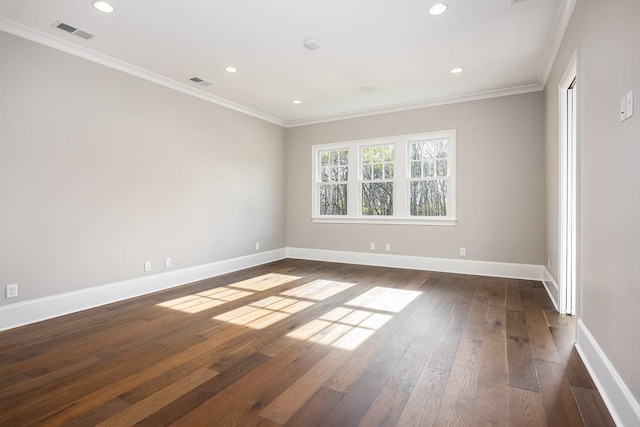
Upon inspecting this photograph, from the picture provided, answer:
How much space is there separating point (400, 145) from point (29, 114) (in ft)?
15.8

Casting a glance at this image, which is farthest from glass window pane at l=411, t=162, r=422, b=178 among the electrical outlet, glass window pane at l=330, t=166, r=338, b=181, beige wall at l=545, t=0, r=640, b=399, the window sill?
the electrical outlet

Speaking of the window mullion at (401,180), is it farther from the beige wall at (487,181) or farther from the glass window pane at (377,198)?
the beige wall at (487,181)

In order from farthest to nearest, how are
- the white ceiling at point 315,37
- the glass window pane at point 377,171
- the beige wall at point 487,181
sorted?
the glass window pane at point 377,171
the beige wall at point 487,181
the white ceiling at point 315,37

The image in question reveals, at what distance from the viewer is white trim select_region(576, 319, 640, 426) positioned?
1.51 meters

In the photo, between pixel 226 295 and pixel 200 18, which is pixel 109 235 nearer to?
pixel 226 295

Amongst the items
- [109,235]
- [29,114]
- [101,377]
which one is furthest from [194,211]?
[101,377]

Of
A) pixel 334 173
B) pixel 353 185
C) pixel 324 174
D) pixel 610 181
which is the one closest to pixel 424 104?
pixel 353 185

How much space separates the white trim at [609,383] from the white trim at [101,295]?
4.34m

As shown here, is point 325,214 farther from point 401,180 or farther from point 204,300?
point 204,300

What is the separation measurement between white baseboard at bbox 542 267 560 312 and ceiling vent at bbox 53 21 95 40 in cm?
533

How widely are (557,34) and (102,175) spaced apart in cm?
486

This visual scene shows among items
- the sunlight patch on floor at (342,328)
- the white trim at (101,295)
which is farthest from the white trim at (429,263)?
the sunlight patch on floor at (342,328)

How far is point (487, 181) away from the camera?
4.98m

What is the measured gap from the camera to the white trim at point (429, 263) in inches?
187
